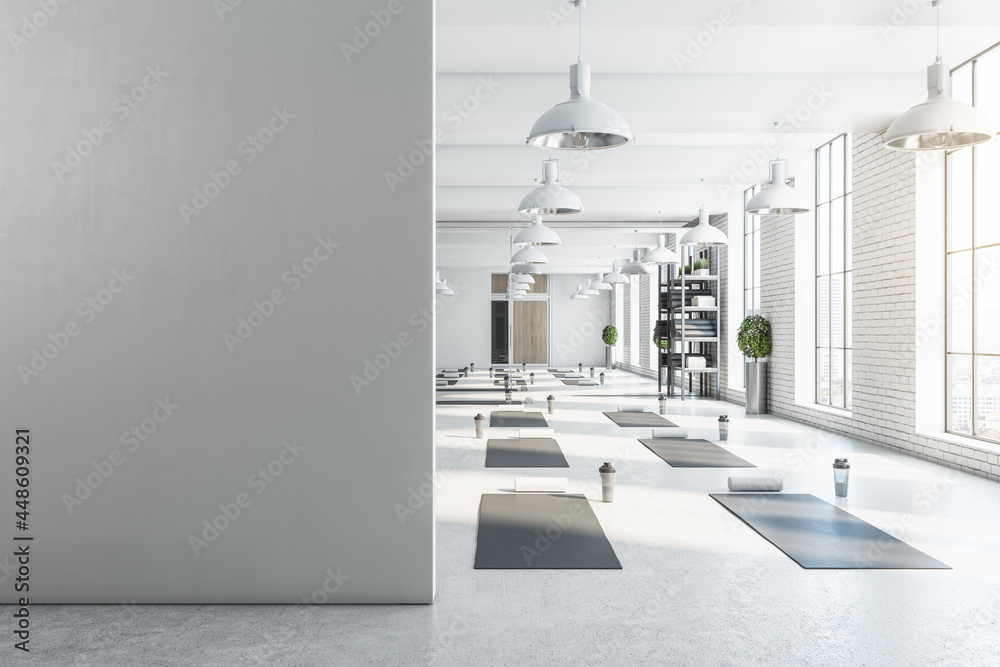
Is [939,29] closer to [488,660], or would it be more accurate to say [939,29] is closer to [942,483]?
[942,483]

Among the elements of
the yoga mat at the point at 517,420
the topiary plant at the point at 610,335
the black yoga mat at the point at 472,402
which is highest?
the topiary plant at the point at 610,335

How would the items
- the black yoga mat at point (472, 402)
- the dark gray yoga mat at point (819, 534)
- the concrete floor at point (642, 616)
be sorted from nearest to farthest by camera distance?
the concrete floor at point (642, 616) < the dark gray yoga mat at point (819, 534) < the black yoga mat at point (472, 402)

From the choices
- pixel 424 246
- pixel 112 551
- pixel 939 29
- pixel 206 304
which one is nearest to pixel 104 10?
pixel 206 304

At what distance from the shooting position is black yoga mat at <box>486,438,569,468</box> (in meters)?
7.41

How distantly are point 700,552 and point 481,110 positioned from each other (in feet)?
16.0

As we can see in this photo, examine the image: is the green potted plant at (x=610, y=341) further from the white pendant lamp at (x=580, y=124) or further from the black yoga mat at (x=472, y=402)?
the white pendant lamp at (x=580, y=124)

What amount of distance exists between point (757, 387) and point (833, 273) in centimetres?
233

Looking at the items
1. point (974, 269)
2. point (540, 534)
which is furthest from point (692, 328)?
point (540, 534)

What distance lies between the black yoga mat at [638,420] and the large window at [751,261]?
314 cm

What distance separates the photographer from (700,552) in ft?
15.1

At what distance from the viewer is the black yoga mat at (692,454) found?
7.39 m

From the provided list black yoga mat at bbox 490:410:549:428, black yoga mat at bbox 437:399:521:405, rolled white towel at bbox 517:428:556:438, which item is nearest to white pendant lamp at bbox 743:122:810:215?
rolled white towel at bbox 517:428:556:438

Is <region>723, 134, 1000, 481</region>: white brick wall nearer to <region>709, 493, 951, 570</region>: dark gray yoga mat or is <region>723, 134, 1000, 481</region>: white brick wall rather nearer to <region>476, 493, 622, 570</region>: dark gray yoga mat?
<region>709, 493, 951, 570</region>: dark gray yoga mat

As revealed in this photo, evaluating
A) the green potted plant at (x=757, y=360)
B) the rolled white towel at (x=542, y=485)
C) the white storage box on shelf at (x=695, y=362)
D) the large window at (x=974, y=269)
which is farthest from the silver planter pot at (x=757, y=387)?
the rolled white towel at (x=542, y=485)
